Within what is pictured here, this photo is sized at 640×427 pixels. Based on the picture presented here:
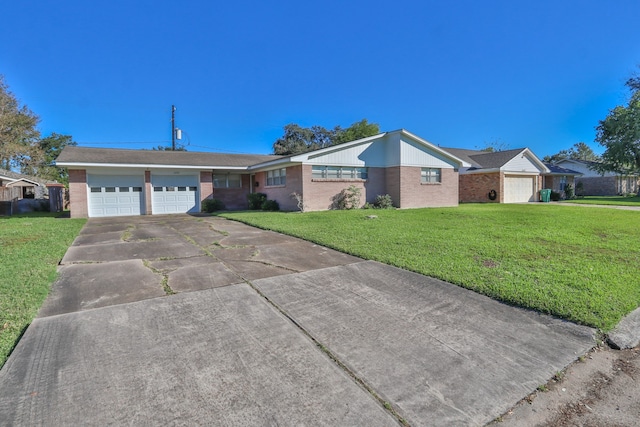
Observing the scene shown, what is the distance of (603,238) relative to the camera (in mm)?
8094

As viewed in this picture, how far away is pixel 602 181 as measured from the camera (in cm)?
3628

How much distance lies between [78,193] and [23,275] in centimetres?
→ 1373

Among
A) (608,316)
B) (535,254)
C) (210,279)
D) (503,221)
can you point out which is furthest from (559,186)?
(210,279)

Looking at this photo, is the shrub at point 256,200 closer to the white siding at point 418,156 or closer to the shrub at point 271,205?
the shrub at point 271,205

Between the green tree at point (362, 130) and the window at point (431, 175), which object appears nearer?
the window at point (431, 175)

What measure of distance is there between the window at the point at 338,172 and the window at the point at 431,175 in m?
3.68

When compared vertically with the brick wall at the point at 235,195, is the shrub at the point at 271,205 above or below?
below

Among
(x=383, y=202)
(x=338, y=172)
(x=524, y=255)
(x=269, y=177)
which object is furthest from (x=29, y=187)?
(x=524, y=255)

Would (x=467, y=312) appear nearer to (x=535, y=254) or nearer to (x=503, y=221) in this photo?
(x=535, y=254)

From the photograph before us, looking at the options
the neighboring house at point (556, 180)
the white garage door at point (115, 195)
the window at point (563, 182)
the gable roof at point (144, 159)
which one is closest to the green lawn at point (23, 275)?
the gable roof at point (144, 159)

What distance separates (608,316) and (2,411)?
5598mm

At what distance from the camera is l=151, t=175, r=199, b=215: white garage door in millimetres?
18234

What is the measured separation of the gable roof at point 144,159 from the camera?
15.9 metres

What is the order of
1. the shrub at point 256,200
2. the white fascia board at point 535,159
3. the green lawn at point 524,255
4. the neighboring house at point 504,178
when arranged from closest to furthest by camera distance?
1. the green lawn at point 524,255
2. the shrub at point 256,200
3. the neighboring house at point 504,178
4. the white fascia board at point 535,159
